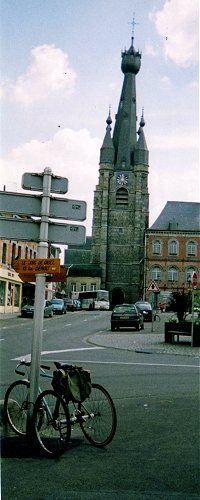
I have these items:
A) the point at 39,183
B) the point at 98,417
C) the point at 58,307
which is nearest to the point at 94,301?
the point at 58,307

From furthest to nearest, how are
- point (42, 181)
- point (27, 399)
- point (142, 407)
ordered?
1. point (142, 407)
2. point (42, 181)
3. point (27, 399)

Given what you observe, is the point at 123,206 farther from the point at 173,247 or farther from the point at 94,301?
the point at 94,301

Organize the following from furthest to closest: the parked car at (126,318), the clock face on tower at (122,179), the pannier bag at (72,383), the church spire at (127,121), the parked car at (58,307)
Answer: the church spire at (127,121), the clock face on tower at (122,179), the parked car at (58,307), the parked car at (126,318), the pannier bag at (72,383)

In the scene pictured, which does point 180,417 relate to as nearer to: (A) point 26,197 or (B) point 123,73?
(A) point 26,197

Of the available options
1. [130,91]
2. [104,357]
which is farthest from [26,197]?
[130,91]

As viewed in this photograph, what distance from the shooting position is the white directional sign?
21.3 ft

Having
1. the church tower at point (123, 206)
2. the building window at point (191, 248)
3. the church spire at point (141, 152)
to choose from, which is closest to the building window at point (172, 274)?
the building window at point (191, 248)

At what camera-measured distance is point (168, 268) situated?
76.7 metres

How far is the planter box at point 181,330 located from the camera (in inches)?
771

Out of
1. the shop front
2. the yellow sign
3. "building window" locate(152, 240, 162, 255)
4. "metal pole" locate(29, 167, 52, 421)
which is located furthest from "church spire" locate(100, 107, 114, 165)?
the yellow sign

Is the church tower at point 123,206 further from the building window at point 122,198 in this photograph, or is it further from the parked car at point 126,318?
the parked car at point 126,318

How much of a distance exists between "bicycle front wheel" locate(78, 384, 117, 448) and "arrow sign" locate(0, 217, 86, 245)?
5.62 feet

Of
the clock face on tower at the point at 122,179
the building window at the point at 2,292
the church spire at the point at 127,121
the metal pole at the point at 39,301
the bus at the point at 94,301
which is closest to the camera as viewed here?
the metal pole at the point at 39,301

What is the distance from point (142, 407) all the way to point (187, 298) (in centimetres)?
1477
